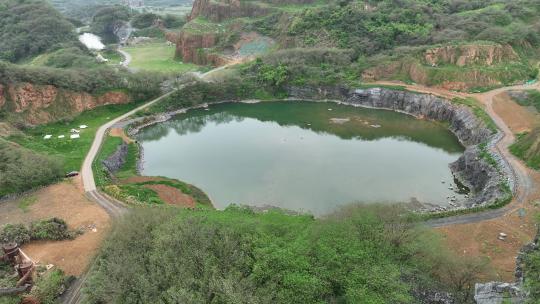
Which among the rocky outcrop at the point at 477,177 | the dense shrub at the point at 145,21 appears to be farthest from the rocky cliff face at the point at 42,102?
the dense shrub at the point at 145,21

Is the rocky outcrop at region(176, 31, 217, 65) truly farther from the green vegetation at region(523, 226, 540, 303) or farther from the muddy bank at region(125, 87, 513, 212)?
the green vegetation at region(523, 226, 540, 303)

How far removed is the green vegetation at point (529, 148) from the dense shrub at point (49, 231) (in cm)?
4629

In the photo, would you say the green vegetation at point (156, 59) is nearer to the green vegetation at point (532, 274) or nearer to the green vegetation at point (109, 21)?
the green vegetation at point (109, 21)

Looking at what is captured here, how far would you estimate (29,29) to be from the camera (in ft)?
324

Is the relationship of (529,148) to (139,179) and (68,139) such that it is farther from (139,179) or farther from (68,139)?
(68,139)

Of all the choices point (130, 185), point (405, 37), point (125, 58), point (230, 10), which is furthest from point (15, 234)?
point (230, 10)

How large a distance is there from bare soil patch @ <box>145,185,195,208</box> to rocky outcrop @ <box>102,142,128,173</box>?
9.60m

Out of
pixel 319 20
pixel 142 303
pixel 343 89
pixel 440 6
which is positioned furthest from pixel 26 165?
pixel 440 6

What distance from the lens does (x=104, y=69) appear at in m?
75.0

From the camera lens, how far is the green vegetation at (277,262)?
2042 centimetres

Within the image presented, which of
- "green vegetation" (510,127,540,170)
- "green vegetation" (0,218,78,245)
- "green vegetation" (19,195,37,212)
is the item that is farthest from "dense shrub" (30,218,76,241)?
"green vegetation" (510,127,540,170)

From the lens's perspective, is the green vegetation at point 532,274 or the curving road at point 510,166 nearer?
the green vegetation at point 532,274

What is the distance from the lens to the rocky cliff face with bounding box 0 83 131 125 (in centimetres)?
6209

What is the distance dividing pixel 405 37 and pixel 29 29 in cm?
8820
